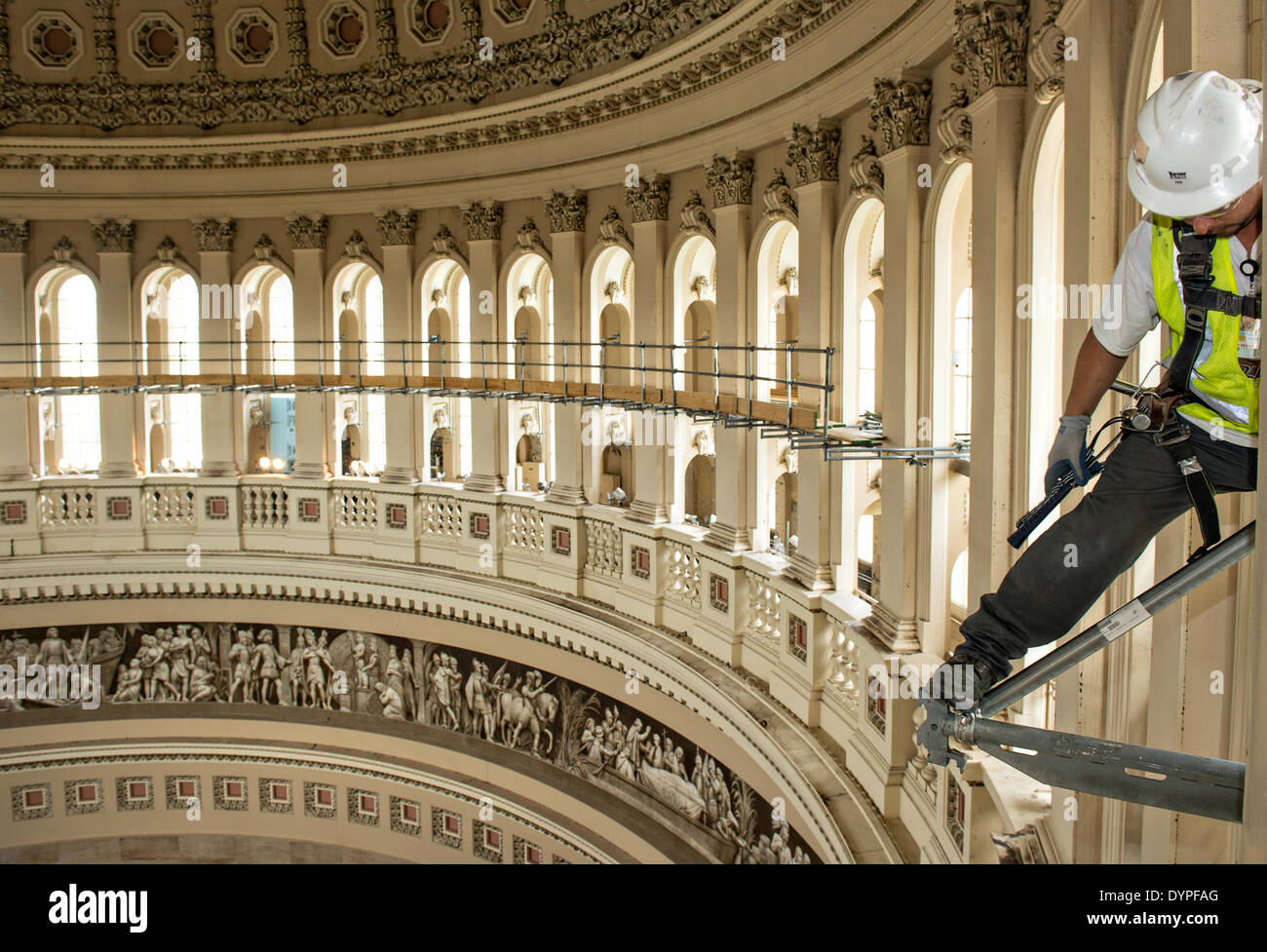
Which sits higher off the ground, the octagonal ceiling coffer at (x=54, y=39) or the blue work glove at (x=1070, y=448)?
the octagonal ceiling coffer at (x=54, y=39)

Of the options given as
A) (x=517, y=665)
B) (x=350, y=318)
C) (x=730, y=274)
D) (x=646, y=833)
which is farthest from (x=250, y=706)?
(x=730, y=274)

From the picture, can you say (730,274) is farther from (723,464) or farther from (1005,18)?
(1005,18)

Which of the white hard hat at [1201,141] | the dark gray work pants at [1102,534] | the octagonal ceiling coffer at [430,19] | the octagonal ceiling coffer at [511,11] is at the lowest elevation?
the dark gray work pants at [1102,534]

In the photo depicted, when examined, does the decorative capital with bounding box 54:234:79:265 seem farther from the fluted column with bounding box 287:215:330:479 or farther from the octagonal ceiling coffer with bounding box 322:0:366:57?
the octagonal ceiling coffer with bounding box 322:0:366:57

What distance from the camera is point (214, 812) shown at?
59.6ft

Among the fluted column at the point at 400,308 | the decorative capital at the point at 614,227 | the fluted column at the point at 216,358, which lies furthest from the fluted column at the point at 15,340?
the decorative capital at the point at 614,227

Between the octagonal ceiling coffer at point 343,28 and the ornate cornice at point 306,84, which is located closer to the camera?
the ornate cornice at point 306,84

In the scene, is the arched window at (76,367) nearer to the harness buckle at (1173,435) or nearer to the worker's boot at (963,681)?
the worker's boot at (963,681)

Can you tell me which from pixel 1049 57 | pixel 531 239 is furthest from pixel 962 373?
pixel 531 239

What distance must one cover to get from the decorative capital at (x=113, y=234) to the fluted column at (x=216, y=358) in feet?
3.72

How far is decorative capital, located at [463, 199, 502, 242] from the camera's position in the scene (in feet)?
54.9

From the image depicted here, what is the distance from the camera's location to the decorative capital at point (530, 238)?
1620 centimetres

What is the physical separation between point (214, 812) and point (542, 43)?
1308cm

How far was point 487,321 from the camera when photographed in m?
17.1
